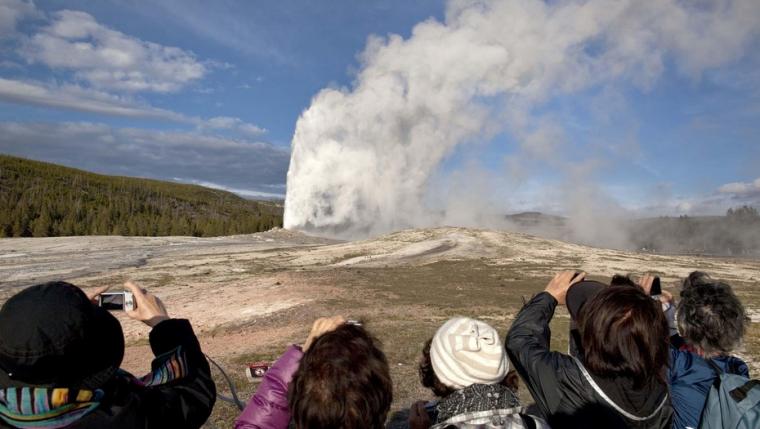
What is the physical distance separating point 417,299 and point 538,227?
215 feet

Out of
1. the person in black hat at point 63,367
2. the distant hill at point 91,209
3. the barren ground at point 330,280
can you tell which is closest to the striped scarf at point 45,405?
the person in black hat at point 63,367

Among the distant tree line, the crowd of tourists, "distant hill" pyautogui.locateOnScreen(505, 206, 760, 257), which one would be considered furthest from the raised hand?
the distant tree line

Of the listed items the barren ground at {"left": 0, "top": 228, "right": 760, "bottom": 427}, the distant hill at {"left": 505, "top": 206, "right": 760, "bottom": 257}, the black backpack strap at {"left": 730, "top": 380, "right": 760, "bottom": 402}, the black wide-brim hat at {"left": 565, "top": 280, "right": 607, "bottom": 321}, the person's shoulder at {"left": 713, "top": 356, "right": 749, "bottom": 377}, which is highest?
the distant hill at {"left": 505, "top": 206, "right": 760, "bottom": 257}

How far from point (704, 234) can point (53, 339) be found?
89.5m

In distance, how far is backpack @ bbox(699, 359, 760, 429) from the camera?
2.08 meters

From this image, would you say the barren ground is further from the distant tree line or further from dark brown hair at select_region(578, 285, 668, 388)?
the distant tree line

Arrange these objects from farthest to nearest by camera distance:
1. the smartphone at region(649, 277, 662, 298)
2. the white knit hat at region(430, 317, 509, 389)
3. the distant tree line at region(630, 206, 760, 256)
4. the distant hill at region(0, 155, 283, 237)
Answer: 1. the distant tree line at region(630, 206, 760, 256)
2. the distant hill at region(0, 155, 283, 237)
3. the smartphone at region(649, 277, 662, 298)
4. the white knit hat at region(430, 317, 509, 389)

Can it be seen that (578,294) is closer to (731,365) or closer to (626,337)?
(626,337)

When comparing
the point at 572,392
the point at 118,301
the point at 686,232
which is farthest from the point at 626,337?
the point at 686,232

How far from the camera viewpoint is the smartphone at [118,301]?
2289 millimetres

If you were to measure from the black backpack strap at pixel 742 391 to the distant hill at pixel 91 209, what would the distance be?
215ft

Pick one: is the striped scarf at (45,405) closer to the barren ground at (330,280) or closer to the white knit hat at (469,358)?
the white knit hat at (469,358)

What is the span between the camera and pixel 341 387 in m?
1.70

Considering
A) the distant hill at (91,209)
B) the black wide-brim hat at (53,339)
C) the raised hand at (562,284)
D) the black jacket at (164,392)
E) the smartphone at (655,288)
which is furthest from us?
the distant hill at (91,209)
